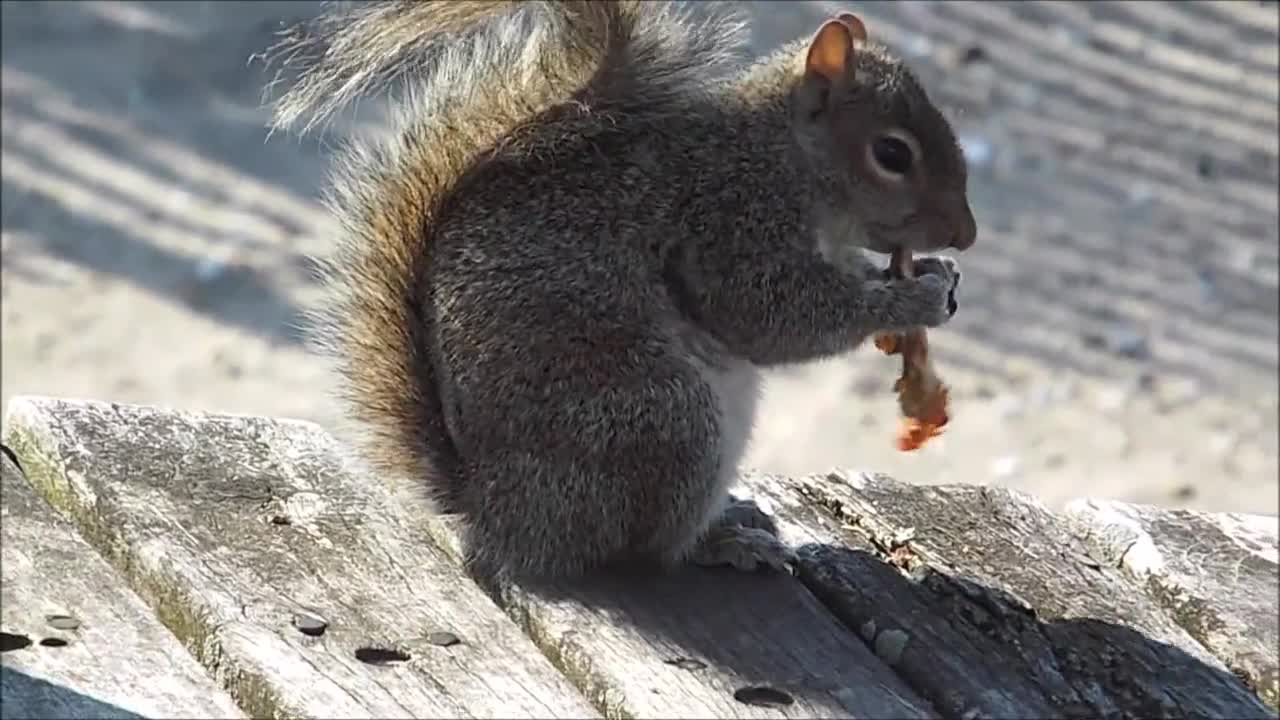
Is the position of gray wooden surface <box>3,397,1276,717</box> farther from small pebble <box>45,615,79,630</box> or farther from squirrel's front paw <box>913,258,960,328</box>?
squirrel's front paw <box>913,258,960,328</box>

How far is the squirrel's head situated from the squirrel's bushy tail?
0.14m

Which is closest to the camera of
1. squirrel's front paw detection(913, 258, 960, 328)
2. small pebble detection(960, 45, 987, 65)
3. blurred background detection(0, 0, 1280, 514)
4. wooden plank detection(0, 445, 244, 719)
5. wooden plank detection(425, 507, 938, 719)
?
wooden plank detection(0, 445, 244, 719)

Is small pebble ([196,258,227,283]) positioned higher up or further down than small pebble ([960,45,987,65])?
further down

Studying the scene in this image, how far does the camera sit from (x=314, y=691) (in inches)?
46.5

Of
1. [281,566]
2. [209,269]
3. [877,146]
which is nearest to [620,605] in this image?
[281,566]

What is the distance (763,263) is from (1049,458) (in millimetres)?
1916

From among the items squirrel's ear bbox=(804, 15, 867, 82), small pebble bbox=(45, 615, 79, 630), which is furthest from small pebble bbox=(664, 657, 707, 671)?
squirrel's ear bbox=(804, 15, 867, 82)

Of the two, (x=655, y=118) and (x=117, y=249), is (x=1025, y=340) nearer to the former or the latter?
(x=117, y=249)

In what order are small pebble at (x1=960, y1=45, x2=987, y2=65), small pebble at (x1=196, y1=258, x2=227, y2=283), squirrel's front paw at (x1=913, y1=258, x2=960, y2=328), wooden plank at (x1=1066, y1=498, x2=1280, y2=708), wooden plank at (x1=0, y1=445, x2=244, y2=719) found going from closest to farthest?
1. wooden plank at (x1=0, y1=445, x2=244, y2=719)
2. wooden plank at (x1=1066, y1=498, x2=1280, y2=708)
3. squirrel's front paw at (x1=913, y1=258, x2=960, y2=328)
4. small pebble at (x1=196, y1=258, x2=227, y2=283)
5. small pebble at (x1=960, y1=45, x2=987, y2=65)

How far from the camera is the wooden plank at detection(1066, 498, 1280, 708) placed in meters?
1.42

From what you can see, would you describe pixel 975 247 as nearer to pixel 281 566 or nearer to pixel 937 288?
pixel 937 288

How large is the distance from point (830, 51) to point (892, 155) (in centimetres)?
11

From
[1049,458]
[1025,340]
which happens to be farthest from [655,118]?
[1025,340]

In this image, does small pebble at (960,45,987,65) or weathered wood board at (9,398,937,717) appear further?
small pebble at (960,45,987,65)
